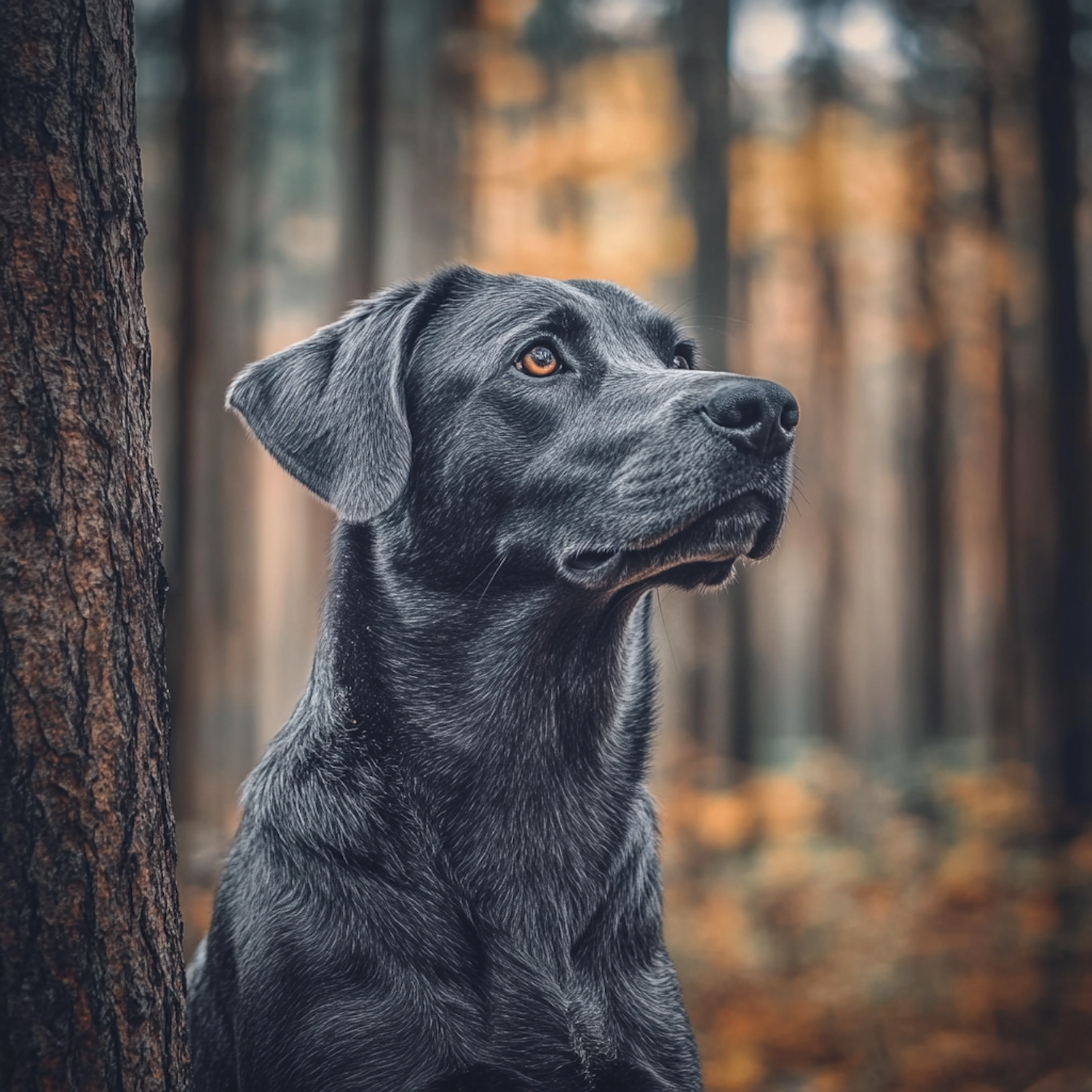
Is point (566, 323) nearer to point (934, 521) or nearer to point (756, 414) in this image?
point (756, 414)

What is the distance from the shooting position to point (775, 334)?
11.4m

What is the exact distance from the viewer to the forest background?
734 cm

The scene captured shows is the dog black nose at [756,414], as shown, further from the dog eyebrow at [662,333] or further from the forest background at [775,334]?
the forest background at [775,334]

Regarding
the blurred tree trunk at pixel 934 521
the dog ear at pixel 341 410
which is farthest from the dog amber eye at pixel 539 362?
the blurred tree trunk at pixel 934 521

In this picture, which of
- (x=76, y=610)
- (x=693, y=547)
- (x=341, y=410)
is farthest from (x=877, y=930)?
(x=76, y=610)

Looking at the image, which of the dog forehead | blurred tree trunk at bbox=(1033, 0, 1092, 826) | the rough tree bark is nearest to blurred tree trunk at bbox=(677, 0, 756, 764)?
blurred tree trunk at bbox=(1033, 0, 1092, 826)

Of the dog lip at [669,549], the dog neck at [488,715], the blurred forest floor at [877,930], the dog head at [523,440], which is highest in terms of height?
the dog head at [523,440]

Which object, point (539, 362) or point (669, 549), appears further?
point (539, 362)

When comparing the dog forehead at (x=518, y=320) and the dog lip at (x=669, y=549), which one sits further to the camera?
the dog forehead at (x=518, y=320)

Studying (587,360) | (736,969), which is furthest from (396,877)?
(736,969)

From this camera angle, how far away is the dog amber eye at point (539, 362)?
9.63 ft

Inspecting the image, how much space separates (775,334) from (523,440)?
9265mm

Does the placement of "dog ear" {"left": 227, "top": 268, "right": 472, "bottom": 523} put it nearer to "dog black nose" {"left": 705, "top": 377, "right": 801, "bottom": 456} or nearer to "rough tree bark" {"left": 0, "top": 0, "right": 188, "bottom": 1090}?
A: "rough tree bark" {"left": 0, "top": 0, "right": 188, "bottom": 1090}

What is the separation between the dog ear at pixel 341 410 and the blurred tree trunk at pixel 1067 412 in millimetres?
8441
